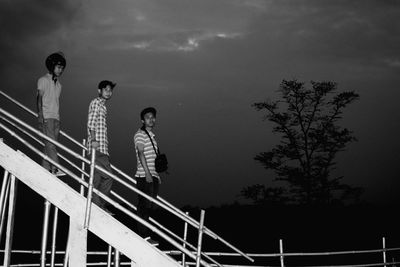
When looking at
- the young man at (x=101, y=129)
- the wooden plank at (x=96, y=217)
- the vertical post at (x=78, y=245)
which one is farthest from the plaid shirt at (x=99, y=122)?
the vertical post at (x=78, y=245)

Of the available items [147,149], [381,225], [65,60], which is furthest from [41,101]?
[381,225]

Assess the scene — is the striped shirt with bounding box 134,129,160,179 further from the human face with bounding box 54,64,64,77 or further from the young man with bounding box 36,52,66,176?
the human face with bounding box 54,64,64,77

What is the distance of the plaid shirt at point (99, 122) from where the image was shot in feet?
17.7

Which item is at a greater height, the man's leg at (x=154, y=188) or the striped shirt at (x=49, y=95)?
the striped shirt at (x=49, y=95)

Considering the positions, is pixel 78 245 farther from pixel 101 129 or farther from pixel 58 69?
pixel 58 69

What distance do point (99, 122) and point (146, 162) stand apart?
0.81m

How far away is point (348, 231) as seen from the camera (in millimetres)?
26719

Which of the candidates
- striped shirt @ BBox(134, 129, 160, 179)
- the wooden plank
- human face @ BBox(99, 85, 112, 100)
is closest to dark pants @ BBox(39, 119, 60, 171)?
human face @ BBox(99, 85, 112, 100)

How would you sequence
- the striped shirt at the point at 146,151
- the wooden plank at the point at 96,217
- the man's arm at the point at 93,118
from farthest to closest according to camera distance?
the striped shirt at the point at 146,151, the man's arm at the point at 93,118, the wooden plank at the point at 96,217

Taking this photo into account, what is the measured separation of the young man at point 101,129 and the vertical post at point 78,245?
1.86 meters

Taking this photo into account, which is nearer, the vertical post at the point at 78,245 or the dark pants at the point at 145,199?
the vertical post at the point at 78,245

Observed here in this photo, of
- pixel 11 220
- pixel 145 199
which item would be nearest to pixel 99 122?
pixel 145 199

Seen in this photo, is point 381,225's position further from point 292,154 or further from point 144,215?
point 144,215

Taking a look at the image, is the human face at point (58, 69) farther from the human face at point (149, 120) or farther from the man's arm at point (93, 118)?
the human face at point (149, 120)
